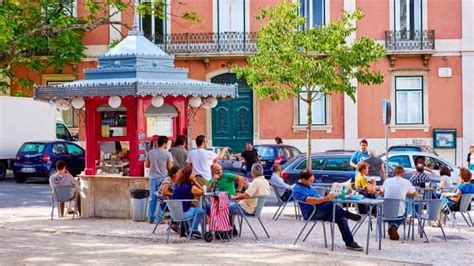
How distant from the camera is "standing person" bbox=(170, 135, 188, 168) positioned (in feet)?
54.5

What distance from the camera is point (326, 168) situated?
2058 centimetres

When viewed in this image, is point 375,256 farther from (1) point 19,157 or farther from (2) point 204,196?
(1) point 19,157

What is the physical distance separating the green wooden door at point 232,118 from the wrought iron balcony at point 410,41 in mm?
5688

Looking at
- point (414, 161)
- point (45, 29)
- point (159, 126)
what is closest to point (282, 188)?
point (159, 126)

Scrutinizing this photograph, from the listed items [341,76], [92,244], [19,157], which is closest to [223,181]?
[92,244]

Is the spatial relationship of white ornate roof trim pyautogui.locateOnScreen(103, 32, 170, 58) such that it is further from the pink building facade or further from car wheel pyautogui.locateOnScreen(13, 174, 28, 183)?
the pink building facade

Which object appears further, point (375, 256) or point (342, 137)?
point (342, 137)

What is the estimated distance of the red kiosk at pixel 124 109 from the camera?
1702cm

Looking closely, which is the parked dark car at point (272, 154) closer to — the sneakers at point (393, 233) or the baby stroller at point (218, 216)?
the sneakers at point (393, 233)

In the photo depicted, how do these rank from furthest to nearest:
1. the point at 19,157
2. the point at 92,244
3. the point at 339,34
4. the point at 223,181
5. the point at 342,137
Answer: the point at 342,137 → the point at 19,157 → the point at 339,34 → the point at 223,181 → the point at 92,244

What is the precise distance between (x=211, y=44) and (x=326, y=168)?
13.6 m

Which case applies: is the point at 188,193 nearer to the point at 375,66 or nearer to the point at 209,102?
the point at 209,102

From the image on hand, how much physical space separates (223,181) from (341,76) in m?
6.71

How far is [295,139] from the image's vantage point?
108ft
